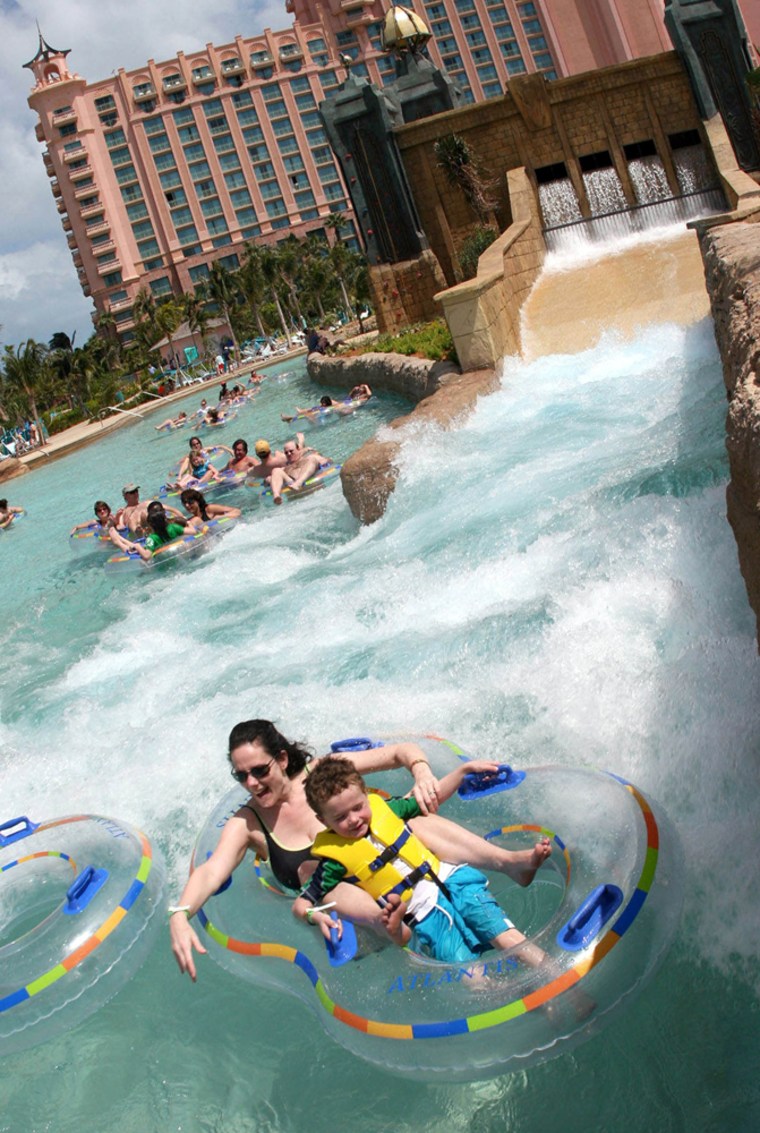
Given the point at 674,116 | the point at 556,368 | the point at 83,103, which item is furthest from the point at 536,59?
the point at 556,368

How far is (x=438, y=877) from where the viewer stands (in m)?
3.15

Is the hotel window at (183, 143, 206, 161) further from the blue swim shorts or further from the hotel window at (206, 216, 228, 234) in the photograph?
the blue swim shorts

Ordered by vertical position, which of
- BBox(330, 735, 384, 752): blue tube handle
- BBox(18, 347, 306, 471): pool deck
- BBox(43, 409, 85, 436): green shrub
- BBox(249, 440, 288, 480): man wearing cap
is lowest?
BBox(330, 735, 384, 752): blue tube handle

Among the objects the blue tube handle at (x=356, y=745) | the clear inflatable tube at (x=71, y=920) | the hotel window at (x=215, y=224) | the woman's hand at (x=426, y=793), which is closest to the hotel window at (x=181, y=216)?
the hotel window at (x=215, y=224)

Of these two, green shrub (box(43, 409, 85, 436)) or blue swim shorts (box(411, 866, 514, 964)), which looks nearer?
blue swim shorts (box(411, 866, 514, 964))

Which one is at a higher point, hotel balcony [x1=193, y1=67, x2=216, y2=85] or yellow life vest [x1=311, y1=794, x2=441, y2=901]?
hotel balcony [x1=193, y1=67, x2=216, y2=85]

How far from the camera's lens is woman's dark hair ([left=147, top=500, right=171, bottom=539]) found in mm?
10789

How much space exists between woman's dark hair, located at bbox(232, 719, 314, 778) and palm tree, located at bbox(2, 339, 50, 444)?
1737 inches

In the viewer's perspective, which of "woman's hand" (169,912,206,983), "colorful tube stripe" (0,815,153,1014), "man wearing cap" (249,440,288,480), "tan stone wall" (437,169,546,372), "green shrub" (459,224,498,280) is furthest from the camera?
"green shrub" (459,224,498,280)

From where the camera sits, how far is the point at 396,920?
3008 millimetres

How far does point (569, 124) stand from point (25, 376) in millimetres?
33493

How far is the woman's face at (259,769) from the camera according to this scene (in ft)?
11.6

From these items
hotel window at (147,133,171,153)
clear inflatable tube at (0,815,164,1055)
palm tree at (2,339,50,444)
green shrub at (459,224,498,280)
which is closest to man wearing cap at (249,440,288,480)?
clear inflatable tube at (0,815,164,1055)

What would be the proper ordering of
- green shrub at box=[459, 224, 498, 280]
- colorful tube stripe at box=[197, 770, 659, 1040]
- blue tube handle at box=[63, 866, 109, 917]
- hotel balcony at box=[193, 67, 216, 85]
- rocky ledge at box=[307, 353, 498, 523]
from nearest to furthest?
colorful tube stripe at box=[197, 770, 659, 1040] → blue tube handle at box=[63, 866, 109, 917] → rocky ledge at box=[307, 353, 498, 523] → green shrub at box=[459, 224, 498, 280] → hotel balcony at box=[193, 67, 216, 85]
